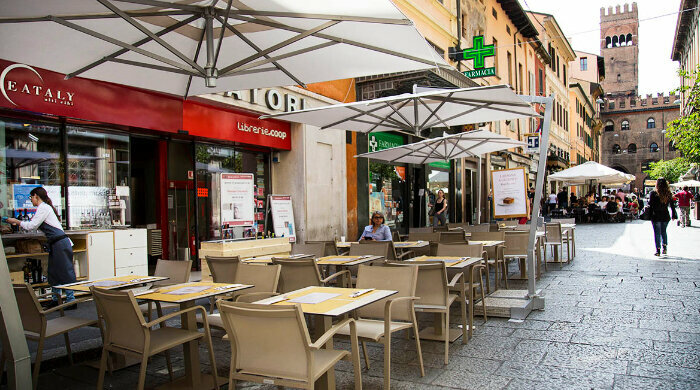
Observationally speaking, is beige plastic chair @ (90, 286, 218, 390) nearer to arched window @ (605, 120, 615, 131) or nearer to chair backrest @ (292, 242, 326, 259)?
chair backrest @ (292, 242, 326, 259)

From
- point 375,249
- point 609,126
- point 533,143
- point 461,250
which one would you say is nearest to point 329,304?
point 461,250

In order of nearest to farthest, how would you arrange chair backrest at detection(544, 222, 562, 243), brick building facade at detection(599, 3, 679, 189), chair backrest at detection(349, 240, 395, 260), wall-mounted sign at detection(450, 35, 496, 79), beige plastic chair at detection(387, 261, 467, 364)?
beige plastic chair at detection(387, 261, 467, 364) < chair backrest at detection(349, 240, 395, 260) < chair backrest at detection(544, 222, 562, 243) < wall-mounted sign at detection(450, 35, 496, 79) < brick building facade at detection(599, 3, 679, 189)

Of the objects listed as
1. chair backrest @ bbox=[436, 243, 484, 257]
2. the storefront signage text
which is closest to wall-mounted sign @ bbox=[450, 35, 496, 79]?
the storefront signage text

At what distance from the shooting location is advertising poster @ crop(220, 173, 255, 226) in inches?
362

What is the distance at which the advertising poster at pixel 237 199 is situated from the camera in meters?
9.20

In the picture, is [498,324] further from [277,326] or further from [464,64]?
[464,64]

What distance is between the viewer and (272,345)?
10.4ft

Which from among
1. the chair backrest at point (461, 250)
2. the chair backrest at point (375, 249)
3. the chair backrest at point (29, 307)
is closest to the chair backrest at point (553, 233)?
the chair backrest at point (461, 250)

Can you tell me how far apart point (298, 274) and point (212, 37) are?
2.72m

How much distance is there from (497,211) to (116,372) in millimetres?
8557

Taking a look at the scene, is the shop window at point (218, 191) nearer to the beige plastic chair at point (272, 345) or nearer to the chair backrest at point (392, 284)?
the chair backrest at point (392, 284)

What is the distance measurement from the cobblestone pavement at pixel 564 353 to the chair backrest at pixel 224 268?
672 mm

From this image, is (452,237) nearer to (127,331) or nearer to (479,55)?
(127,331)

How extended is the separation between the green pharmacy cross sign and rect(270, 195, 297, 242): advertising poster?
24.9 feet
